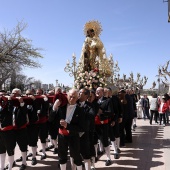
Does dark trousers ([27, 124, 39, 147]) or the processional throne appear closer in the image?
dark trousers ([27, 124, 39, 147])

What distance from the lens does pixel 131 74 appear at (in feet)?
136

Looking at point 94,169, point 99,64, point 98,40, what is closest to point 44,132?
point 94,169

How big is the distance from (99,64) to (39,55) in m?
5.77

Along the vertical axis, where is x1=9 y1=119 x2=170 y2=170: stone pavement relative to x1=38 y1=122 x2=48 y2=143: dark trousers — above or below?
below

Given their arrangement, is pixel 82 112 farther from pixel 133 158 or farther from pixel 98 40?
pixel 98 40

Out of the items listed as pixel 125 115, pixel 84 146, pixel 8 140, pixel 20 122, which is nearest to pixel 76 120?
pixel 84 146


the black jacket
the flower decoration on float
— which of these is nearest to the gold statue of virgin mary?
the flower decoration on float

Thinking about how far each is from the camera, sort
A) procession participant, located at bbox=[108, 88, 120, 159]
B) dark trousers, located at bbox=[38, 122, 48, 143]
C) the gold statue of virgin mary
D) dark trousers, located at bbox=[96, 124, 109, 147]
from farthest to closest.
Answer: the gold statue of virgin mary, dark trousers, located at bbox=[38, 122, 48, 143], procession participant, located at bbox=[108, 88, 120, 159], dark trousers, located at bbox=[96, 124, 109, 147]

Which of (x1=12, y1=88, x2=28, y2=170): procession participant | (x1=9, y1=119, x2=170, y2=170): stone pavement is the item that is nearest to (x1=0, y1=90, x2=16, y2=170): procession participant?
(x1=12, y1=88, x2=28, y2=170): procession participant

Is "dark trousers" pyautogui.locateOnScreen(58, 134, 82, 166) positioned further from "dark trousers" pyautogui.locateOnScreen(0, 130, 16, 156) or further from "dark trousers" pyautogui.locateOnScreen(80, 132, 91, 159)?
"dark trousers" pyautogui.locateOnScreen(0, 130, 16, 156)

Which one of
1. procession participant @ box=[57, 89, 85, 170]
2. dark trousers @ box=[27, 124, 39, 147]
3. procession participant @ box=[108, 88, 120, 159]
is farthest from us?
procession participant @ box=[108, 88, 120, 159]

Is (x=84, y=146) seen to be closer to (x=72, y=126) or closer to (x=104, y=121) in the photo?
(x=72, y=126)

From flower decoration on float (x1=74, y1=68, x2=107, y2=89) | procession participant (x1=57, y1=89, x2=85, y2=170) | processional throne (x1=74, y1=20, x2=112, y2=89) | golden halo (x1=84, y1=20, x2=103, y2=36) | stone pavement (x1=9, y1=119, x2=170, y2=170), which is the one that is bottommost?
stone pavement (x1=9, y1=119, x2=170, y2=170)

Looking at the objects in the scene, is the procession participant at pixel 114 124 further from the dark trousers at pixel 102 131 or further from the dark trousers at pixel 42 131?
the dark trousers at pixel 42 131
